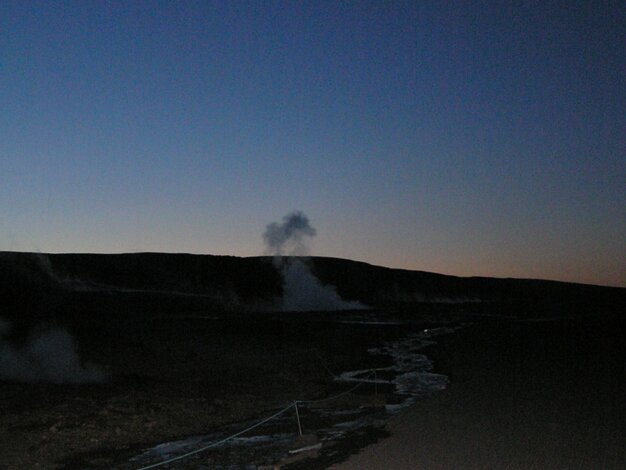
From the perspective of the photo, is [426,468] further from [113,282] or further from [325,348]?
[113,282]

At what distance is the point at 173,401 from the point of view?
54.5 ft

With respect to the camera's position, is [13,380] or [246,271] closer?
[13,380]

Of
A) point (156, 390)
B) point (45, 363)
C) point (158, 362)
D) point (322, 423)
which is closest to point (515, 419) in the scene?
point (322, 423)

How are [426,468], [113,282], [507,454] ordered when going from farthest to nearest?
1. [113,282]
2. [507,454]
3. [426,468]

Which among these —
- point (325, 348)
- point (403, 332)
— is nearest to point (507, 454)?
point (325, 348)

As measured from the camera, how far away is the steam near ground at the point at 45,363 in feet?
67.4

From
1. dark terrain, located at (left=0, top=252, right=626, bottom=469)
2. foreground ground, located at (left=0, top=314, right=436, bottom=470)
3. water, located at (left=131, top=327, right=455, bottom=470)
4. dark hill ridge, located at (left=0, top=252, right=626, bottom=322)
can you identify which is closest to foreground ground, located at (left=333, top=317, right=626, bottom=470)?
water, located at (left=131, top=327, right=455, bottom=470)

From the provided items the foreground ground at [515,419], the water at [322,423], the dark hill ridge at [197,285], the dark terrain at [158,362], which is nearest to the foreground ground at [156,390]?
the dark terrain at [158,362]

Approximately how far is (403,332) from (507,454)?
32431mm

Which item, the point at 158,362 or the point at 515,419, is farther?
the point at 158,362

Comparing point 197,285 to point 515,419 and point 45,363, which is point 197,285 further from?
point 515,419

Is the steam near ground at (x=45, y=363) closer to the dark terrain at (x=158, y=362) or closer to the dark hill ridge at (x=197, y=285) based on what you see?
the dark terrain at (x=158, y=362)

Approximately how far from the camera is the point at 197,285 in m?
93.1

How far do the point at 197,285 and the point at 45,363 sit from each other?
7059cm
